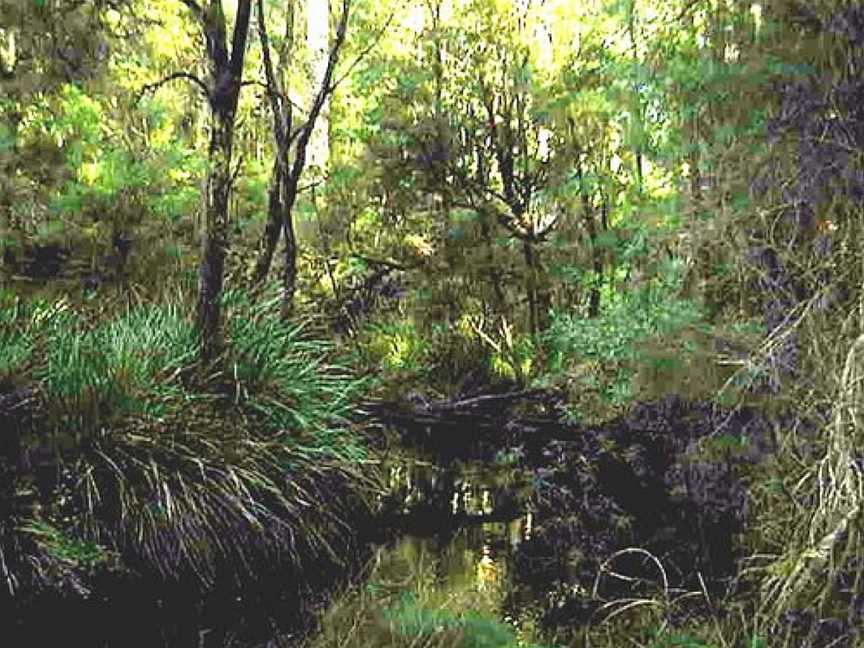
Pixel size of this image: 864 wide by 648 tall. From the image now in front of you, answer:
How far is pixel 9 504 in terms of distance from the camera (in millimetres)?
4676

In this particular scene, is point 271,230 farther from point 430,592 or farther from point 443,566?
point 430,592

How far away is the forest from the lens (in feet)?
14.1

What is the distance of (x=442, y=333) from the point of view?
9992 millimetres

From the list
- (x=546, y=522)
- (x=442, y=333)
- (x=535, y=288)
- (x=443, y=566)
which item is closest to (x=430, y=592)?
(x=443, y=566)

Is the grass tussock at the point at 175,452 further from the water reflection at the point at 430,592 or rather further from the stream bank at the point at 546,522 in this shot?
the stream bank at the point at 546,522

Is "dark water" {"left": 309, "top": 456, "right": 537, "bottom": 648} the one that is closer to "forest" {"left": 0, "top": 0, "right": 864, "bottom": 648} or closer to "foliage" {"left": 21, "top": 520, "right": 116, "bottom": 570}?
"forest" {"left": 0, "top": 0, "right": 864, "bottom": 648}

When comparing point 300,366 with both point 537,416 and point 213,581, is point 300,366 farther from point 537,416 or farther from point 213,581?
point 537,416

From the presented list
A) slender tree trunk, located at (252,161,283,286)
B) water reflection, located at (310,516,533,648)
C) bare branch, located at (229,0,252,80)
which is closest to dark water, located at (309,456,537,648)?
water reflection, located at (310,516,533,648)

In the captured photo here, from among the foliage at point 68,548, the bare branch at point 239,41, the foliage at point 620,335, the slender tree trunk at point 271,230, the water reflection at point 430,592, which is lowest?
the water reflection at point 430,592

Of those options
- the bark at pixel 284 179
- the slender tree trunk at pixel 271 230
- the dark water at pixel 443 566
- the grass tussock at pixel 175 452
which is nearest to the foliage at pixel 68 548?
the grass tussock at pixel 175 452

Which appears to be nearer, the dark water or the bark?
the dark water

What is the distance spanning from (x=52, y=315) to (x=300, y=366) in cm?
145

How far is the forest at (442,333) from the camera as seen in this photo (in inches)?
169

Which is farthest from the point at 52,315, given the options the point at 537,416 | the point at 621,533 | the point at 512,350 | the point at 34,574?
the point at 512,350
